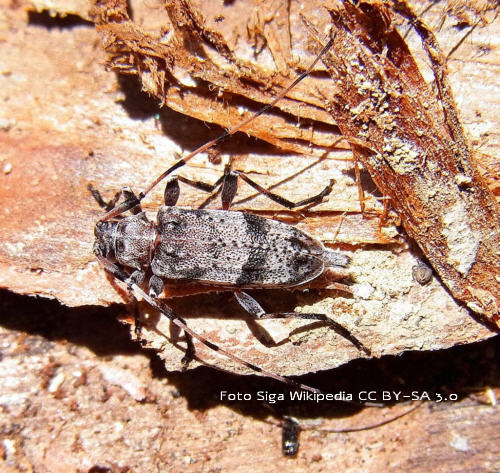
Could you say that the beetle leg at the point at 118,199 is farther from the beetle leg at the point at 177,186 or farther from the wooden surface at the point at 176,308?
the beetle leg at the point at 177,186

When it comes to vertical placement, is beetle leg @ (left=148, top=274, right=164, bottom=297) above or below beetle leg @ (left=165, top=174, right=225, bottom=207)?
below

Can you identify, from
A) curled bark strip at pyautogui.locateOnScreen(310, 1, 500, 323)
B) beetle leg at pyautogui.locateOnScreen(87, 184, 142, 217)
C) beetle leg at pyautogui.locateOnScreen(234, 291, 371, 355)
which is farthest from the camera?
beetle leg at pyautogui.locateOnScreen(87, 184, 142, 217)

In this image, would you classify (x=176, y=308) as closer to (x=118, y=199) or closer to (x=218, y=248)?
(x=218, y=248)

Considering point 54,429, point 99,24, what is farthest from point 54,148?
point 54,429

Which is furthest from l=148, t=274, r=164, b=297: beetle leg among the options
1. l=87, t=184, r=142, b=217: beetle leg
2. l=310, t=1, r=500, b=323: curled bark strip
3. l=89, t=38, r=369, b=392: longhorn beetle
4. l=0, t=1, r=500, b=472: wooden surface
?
l=310, t=1, r=500, b=323: curled bark strip

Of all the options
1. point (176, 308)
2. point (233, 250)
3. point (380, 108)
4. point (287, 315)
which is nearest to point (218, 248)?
point (233, 250)

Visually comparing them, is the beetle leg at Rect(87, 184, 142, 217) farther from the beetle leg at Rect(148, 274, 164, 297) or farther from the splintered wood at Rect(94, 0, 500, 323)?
the splintered wood at Rect(94, 0, 500, 323)

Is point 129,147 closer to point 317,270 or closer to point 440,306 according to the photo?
point 317,270
